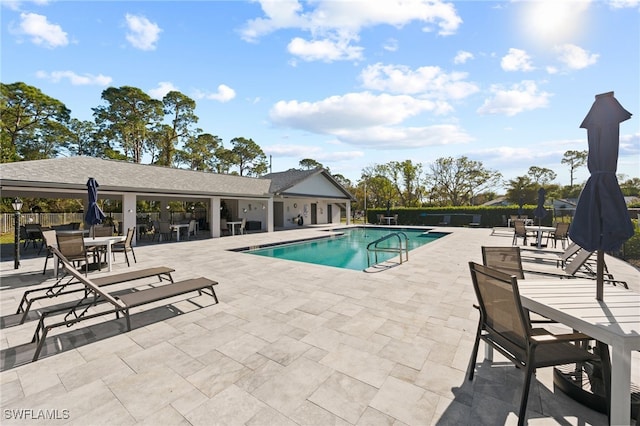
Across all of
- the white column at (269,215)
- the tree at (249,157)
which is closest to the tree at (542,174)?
the tree at (249,157)

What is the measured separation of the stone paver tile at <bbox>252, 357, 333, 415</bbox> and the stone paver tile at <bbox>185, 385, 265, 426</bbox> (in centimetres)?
10

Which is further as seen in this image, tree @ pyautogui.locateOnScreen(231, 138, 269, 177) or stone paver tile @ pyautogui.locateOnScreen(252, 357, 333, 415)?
tree @ pyautogui.locateOnScreen(231, 138, 269, 177)

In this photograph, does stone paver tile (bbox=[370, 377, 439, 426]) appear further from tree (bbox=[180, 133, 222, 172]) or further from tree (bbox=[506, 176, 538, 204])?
tree (bbox=[506, 176, 538, 204])

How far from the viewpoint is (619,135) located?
260 centimetres

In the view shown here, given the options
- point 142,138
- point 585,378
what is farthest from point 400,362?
point 142,138

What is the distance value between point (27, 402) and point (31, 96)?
3151 cm

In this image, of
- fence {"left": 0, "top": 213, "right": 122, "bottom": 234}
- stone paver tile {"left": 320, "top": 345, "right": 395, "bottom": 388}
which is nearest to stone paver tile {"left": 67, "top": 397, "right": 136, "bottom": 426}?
stone paver tile {"left": 320, "top": 345, "right": 395, "bottom": 388}

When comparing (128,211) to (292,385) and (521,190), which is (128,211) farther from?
(521,190)

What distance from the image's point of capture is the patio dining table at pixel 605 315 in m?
1.90

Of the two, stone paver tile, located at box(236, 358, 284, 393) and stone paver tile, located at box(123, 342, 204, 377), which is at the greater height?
stone paver tile, located at box(236, 358, 284, 393)

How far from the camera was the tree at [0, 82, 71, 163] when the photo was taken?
21359mm

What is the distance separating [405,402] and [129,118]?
33171 mm

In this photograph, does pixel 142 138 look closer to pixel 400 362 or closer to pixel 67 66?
pixel 67 66

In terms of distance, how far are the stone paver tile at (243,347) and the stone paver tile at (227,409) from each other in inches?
23.8
